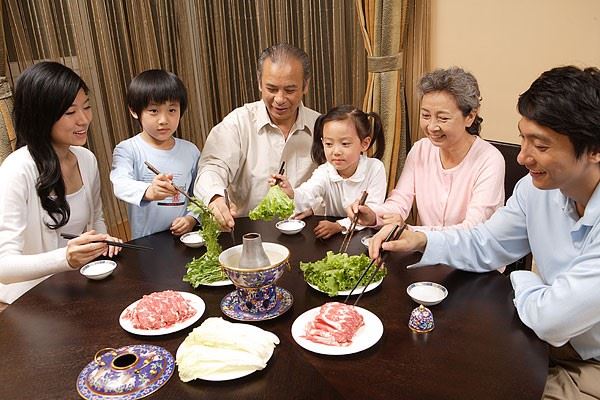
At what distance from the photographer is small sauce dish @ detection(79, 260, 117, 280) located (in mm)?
1799

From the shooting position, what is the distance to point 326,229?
215 centimetres

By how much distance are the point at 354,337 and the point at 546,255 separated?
78 centimetres

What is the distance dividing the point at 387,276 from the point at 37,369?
3.82ft

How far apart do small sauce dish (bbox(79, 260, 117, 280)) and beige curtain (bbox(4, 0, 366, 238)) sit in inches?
93.3

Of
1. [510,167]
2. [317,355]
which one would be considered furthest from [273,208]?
[510,167]

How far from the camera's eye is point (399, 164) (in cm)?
391

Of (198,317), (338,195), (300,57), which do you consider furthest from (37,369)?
(300,57)

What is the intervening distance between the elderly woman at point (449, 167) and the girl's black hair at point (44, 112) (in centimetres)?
140

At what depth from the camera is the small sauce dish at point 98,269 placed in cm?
180

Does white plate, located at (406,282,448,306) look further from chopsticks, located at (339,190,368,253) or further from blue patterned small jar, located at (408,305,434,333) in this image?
chopsticks, located at (339,190,368,253)

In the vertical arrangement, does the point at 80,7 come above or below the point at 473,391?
above

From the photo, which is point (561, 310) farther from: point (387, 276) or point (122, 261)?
point (122, 261)

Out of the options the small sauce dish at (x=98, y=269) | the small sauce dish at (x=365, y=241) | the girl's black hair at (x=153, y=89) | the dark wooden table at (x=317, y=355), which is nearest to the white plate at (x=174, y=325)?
the dark wooden table at (x=317, y=355)

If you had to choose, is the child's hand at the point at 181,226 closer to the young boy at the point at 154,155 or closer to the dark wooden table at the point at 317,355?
the young boy at the point at 154,155
